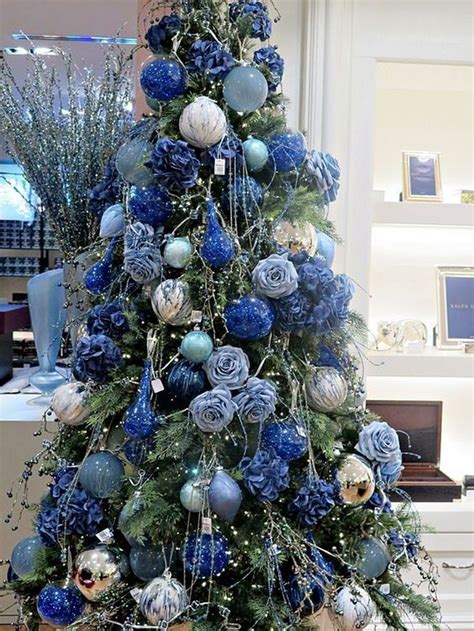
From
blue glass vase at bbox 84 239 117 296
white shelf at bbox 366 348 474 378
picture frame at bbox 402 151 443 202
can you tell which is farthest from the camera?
picture frame at bbox 402 151 443 202

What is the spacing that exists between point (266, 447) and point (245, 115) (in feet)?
2.16

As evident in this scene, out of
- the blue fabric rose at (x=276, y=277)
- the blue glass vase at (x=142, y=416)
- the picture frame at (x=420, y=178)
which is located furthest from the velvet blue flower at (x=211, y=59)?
the picture frame at (x=420, y=178)

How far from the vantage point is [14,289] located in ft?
17.7

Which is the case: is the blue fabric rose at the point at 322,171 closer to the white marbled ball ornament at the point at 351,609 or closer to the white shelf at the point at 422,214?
the white shelf at the point at 422,214

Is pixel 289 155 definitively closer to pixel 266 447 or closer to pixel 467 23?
pixel 266 447

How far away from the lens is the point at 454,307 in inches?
76.1

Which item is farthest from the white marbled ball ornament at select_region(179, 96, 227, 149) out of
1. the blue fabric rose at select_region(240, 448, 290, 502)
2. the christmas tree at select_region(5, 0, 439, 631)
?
the blue fabric rose at select_region(240, 448, 290, 502)

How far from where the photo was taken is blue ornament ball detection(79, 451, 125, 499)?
1109 millimetres

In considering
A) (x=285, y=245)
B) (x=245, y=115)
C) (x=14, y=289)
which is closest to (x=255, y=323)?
(x=285, y=245)

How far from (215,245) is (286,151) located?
0.26 metres

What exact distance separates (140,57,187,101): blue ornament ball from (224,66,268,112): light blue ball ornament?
92 mm

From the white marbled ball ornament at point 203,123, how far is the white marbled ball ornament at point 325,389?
19.3 inches

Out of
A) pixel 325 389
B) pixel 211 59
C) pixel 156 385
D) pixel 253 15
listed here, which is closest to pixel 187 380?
pixel 156 385

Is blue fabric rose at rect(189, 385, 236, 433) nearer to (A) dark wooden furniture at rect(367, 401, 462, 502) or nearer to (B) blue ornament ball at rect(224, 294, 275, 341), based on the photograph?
(B) blue ornament ball at rect(224, 294, 275, 341)
